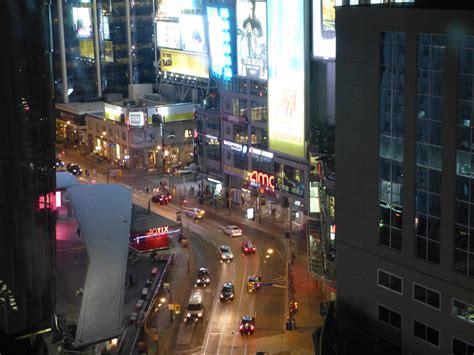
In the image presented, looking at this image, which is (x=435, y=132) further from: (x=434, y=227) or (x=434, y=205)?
(x=434, y=227)

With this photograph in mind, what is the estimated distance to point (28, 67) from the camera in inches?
1789

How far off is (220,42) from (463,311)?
64.2m

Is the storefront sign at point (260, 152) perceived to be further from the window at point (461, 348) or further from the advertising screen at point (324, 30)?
the window at point (461, 348)

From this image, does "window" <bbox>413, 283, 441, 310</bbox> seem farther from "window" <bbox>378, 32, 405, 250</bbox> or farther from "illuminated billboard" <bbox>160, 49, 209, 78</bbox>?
"illuminated billboard" <bbox>160, 49, 209, 78</bbox>

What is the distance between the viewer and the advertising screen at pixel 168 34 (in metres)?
129

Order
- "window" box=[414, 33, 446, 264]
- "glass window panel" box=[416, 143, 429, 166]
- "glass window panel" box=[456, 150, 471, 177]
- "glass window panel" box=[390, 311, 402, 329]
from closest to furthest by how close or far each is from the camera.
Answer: "glass window panel" box=[456, 150, 471, 177] < "window" box=[414, 33, 446, 264] < "glass window panel" box=[416, 143, 429, 166] < "glass window panel" box=[390, 311, 402, 329]

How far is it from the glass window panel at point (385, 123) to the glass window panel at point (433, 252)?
6.08 meters

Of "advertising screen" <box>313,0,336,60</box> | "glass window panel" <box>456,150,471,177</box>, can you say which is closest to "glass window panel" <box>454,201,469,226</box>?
"glass window panel" <box>456,150,471,177</box>

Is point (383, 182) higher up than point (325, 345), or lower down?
higher up

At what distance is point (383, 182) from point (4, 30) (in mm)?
20620

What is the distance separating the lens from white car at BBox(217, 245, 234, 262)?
8050 cm

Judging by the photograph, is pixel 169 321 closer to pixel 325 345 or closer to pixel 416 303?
pixel 325 345

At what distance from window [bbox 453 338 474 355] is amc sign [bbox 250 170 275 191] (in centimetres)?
5141

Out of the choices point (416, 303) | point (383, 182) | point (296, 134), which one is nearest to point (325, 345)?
point (416, 303)
